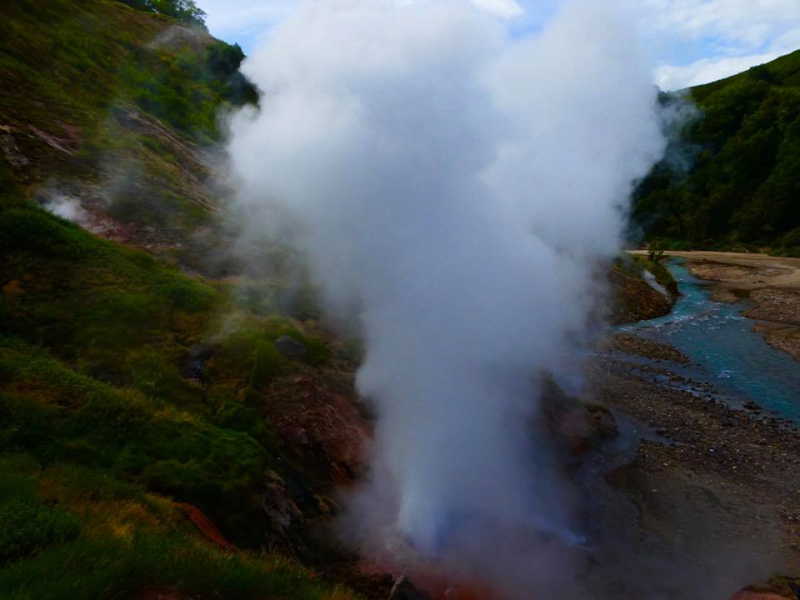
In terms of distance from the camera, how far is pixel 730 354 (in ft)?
79.9

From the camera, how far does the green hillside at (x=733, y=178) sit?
6900 cm

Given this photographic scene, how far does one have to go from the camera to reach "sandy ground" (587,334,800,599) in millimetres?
10234

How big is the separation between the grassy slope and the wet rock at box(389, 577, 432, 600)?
1.52m

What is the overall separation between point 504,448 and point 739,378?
15016mm

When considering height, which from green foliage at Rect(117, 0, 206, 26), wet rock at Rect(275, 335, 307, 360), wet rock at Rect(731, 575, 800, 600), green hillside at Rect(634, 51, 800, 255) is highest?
green hillside at Rect(634, 51, 800, 255)

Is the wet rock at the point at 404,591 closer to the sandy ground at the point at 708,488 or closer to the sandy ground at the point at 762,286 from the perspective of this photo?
the sandy ground at the point at 708,488

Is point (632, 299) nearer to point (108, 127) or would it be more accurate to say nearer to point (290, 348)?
point (290, 348)

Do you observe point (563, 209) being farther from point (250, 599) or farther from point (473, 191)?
Answer: point (250, 599)

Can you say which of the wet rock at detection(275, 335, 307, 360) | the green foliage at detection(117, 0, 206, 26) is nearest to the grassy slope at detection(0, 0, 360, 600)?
the wet rock at detection(275, 335, 307, 360)

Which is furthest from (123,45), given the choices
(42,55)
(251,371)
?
(251,371)

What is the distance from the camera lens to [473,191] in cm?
1268

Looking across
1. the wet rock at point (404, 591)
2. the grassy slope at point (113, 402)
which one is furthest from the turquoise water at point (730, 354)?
the grassy slope at point (113, 402)

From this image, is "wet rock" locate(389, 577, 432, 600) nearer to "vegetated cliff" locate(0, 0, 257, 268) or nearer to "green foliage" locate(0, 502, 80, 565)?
"green foliage" locate(0, 502, 80, 565)

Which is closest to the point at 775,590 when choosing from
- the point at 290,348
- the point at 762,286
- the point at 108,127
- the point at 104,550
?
the point at 104,550
